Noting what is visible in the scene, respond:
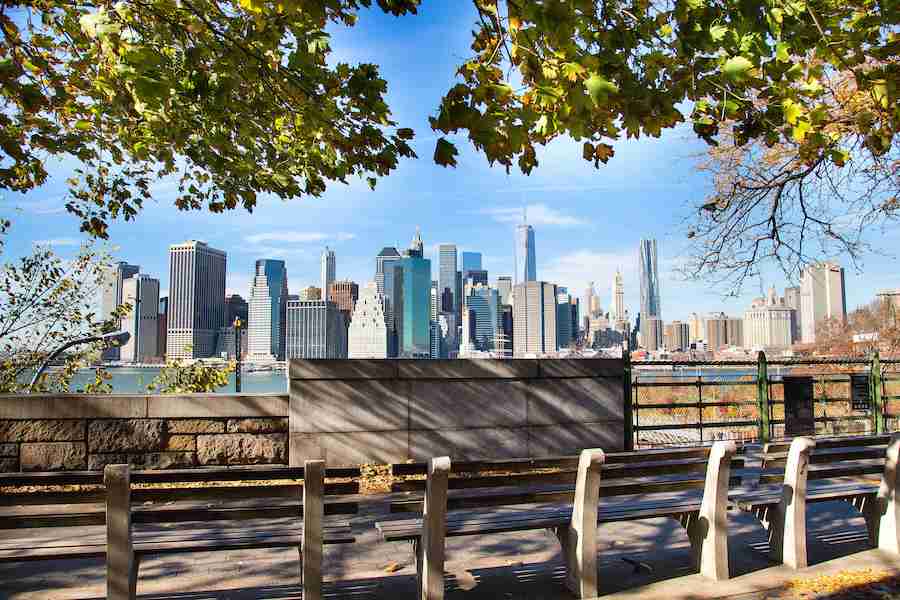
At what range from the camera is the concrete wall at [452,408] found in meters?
7.68

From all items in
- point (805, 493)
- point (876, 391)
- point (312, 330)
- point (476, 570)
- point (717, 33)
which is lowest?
point (476, 570)

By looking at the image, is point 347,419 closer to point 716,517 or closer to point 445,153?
point 445,153

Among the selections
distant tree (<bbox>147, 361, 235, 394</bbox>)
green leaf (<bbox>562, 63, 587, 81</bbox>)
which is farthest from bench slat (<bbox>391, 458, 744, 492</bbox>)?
distant tree (<bbox>147, 361, 235, 394</bbox>)

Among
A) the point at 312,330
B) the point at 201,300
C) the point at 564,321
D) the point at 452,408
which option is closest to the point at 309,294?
the point at 312,330

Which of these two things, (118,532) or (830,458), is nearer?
(118,532)

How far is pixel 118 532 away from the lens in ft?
10.4

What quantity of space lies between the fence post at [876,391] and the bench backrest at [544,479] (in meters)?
9.71

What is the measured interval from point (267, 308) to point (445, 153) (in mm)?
102526

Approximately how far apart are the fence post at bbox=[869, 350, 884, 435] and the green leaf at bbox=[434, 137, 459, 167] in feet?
34.6

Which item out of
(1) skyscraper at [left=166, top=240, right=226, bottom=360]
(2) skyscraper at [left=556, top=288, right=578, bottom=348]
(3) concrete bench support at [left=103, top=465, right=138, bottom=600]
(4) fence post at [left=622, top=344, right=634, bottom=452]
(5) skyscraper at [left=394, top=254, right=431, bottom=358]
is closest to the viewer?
(3) concrete bench support at [left=103, top=465, right=138, bottom=600]

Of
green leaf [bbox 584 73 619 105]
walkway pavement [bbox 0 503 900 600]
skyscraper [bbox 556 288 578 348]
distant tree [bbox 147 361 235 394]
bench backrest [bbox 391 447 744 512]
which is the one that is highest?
skyscraper [bbox 556 288 578 348]

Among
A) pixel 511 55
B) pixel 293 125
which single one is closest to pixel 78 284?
pixel 293 125

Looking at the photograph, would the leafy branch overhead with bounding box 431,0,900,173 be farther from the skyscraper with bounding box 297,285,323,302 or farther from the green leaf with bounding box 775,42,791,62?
the skyscraper with bounding box 297,285,323,302

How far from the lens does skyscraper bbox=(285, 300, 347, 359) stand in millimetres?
90125
